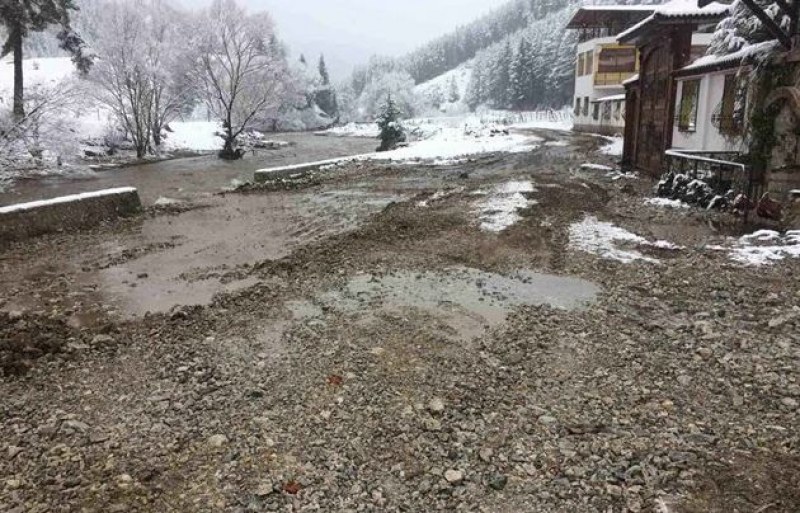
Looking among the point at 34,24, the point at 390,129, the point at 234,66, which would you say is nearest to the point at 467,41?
the point at 390,129

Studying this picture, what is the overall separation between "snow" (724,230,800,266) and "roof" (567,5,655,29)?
3781 centimetres

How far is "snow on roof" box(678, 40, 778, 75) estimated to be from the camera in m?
12.0

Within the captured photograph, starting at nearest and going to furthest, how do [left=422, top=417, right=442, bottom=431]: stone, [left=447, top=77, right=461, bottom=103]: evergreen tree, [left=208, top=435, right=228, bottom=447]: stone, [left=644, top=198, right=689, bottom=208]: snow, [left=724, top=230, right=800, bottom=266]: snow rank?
[left=208, top=435, right=228, bottom=447]: stone < [left=422, top=417, right=442, bottom=431]: stone < [left=724, top=230, right=800, bottom=266]: snow < [left=644, top=198, right=689, bottom=208]: snow < [left=447, top=77, right=461, bottom=103]: evergreen tree

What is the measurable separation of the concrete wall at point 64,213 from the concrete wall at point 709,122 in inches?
573

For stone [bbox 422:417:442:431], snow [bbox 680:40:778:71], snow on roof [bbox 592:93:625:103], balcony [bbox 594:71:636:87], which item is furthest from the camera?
balcony [bbox 594:71:636:87]

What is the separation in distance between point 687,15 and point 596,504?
16.1 m

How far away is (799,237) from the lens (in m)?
8.77

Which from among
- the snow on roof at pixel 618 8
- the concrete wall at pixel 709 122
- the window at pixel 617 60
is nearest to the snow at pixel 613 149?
the concrete wall at pixel 709 122

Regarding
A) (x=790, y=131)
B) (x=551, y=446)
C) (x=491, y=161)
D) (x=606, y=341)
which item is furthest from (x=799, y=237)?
(x=491, y=161)

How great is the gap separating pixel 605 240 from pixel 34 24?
2849 centimetres

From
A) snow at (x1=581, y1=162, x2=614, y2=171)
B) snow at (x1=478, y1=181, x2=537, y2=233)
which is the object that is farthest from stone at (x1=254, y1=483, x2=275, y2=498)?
snow at (x1=581, y1=162, x2=614, y2=171)

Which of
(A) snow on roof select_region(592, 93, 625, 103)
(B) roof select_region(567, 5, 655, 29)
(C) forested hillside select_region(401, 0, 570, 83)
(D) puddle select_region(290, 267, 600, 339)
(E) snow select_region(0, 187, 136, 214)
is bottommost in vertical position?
(D) puddle select_region(290, 267, 600, 339)

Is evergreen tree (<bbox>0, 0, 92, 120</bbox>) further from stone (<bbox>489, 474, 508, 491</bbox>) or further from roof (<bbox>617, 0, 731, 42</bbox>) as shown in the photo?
stone (<bbox>489, 474, 508, 491</bbox>)

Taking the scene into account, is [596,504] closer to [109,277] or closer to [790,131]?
[109,277]
